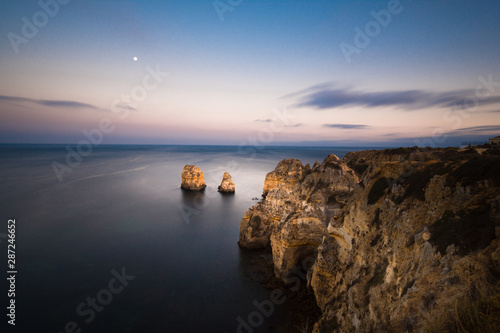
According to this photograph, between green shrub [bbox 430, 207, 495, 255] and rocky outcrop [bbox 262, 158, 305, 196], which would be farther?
rocky outcrop [bbox 262, 158, 305, 196]

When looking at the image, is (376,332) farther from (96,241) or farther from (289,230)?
(96,241)

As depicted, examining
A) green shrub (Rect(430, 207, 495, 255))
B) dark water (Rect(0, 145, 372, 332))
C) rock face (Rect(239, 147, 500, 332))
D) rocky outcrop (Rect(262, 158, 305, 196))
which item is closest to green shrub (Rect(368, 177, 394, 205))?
rock face (Rect(239, 147, 500, 332))

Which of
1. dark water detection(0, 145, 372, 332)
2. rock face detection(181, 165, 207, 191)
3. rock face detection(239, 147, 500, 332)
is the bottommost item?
dark water detection(0, 145, 372, 332)

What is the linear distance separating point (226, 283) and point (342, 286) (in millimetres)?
16083

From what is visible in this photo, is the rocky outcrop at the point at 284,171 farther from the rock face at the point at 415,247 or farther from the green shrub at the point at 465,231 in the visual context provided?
the green shrub at the point at 465,231

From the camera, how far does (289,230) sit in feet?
66.6

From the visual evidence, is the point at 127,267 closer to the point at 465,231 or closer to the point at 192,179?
the point at 465,231

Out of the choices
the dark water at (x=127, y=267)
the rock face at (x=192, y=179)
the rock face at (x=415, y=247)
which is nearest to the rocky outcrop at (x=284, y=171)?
the dark water at (x=127, y=267)

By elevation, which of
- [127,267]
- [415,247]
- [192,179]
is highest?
[415,247]

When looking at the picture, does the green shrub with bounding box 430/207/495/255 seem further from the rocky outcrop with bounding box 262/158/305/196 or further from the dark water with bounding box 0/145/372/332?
the rocky outcrop with bounding box 262/158/305/196

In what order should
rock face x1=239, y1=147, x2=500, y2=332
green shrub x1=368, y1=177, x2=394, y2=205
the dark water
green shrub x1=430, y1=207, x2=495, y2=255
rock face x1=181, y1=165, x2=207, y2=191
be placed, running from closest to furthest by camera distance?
1. rock face x1=239, y1=147, x2=500, y2=332
2. green shrub x1=430, y1=207, x2=495, y2=255
3. green shrub x1=368, y1=177, x2=394, y2=205
4. the dark water
5. rock face x1=181, y1=165, x2=207, y2=191

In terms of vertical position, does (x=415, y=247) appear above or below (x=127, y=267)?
above

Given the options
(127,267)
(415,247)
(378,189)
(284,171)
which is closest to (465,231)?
(415,247)

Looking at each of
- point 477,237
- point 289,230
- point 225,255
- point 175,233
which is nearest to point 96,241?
point 175,233
